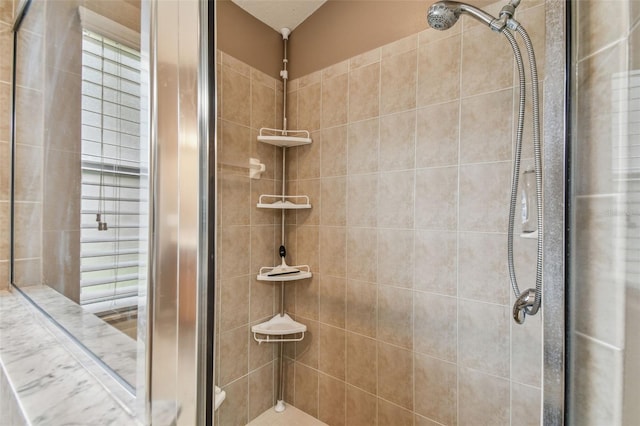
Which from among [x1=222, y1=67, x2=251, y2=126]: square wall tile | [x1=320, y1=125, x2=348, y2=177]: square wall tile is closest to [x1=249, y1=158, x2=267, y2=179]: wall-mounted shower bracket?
[x1=222, y1=67, x2=251, y2=126]: square wall tile

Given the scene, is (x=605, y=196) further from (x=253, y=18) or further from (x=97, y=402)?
(x=253, y=18)

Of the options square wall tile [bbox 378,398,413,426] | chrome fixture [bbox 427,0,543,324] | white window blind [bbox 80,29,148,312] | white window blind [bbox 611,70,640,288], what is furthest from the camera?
square wall tile [bbox 378,398,413,426]

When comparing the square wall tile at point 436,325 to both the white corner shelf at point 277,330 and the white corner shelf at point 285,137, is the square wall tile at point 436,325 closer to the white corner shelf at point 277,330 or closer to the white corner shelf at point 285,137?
the white corner shelf at point 277,330

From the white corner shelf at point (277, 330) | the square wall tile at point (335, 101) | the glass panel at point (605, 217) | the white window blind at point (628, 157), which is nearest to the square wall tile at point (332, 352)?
the white corner shelf at point (277, 330)

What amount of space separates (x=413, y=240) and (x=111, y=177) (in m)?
1.07

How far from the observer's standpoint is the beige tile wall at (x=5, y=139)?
994mm

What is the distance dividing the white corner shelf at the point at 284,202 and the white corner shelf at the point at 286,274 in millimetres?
339

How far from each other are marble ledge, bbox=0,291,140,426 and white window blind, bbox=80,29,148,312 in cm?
11

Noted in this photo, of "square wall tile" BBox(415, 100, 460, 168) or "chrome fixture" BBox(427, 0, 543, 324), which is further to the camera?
"square wall tile" BBox(415, 100, 460, 168)

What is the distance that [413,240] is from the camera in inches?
46.9

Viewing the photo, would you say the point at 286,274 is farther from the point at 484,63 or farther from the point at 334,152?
the point at 484,63

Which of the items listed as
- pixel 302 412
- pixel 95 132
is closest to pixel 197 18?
pixel 95 132

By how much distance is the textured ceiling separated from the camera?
1.40 metres

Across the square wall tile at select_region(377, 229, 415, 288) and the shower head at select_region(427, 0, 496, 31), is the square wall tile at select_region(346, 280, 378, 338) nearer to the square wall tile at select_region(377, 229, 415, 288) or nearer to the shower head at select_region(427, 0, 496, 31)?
the square wall tile at select_region(377, 229, 415, 288)
